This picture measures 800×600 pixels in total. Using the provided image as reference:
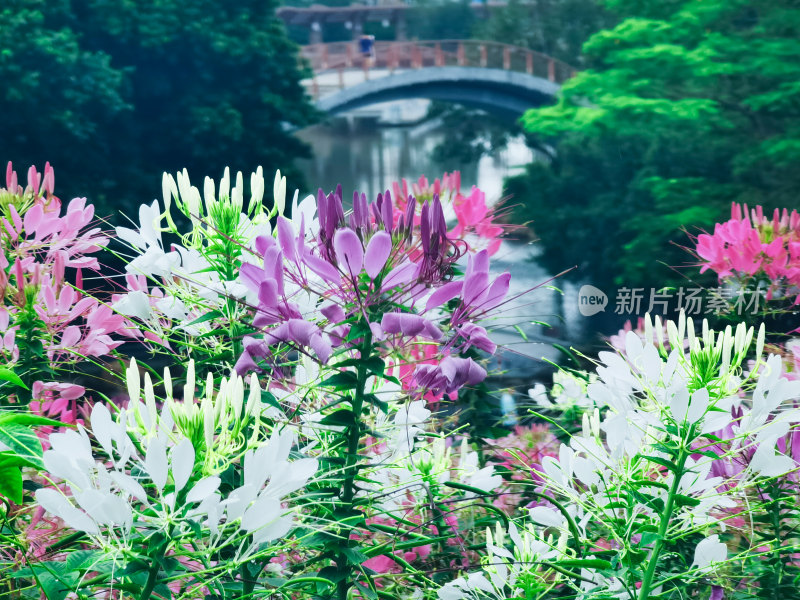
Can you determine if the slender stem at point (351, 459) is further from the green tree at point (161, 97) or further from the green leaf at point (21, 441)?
the green tree at point (161, 97)

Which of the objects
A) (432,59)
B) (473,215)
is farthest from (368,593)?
(432,59)

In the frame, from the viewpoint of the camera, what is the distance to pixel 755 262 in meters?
1.41

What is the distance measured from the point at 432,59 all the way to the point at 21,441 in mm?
15724

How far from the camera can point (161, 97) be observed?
11.3m

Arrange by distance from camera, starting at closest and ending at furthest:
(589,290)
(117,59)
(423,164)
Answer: (589,290)
(117,59)
(423,164)

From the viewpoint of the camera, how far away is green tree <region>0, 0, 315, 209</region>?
9828 millimetres

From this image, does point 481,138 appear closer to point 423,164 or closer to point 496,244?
point 423,164

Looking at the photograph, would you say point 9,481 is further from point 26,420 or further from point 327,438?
point 327,438

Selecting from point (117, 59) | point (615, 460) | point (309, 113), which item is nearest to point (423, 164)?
point (309, 113)

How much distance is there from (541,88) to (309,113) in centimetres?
553

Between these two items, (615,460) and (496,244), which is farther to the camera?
(496,244)

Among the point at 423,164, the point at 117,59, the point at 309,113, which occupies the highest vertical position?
the point at 117,59

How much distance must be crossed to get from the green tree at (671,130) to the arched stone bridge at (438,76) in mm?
4760

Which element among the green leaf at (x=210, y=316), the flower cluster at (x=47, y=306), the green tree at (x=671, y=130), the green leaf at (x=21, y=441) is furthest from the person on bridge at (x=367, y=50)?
the green leaf at (x=21, y=441)
